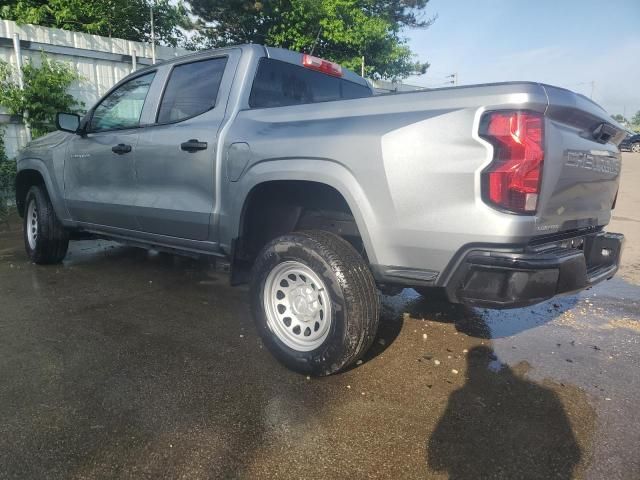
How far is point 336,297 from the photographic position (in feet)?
7.95

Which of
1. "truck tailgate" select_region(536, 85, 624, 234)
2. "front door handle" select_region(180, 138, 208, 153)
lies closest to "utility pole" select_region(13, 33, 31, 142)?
"front door handle" select_region(180, 138, 208, 153)

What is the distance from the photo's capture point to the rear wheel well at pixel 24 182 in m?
5.02

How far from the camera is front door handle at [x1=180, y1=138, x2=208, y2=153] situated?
3.08 metres

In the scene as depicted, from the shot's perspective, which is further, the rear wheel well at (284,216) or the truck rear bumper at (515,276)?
the rear wheel well at (284,216)

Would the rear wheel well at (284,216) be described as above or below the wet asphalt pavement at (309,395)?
above

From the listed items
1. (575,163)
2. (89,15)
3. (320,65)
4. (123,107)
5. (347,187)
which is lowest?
(347,187)

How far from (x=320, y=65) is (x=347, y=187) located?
67.6 inches

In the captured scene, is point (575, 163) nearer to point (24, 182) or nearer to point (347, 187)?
point (347, 187)

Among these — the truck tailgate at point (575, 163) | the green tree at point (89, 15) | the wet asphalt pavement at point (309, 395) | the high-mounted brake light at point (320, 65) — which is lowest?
the wet asphalt pavement at point (309, 395)

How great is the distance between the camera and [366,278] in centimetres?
247

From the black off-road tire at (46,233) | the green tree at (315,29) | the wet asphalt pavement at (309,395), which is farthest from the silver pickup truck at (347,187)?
the green tree at (315,29)

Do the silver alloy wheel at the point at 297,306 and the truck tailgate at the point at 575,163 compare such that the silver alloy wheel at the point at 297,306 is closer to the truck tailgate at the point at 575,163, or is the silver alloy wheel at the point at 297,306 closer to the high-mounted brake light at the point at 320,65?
the truck tailgate at the point at 575,163

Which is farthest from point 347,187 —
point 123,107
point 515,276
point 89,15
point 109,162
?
point 89,15

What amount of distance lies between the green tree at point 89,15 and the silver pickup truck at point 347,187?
420 inches
